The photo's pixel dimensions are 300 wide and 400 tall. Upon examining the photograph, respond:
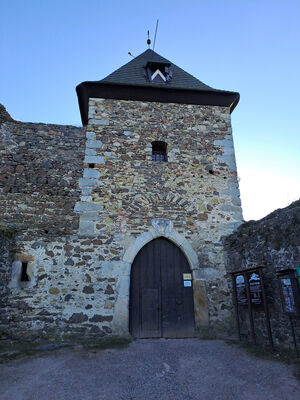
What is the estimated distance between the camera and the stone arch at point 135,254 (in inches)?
209

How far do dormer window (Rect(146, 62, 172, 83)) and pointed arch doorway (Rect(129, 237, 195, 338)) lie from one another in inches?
174

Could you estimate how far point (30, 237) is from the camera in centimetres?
564

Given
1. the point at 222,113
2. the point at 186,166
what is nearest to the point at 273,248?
the point at 186,166

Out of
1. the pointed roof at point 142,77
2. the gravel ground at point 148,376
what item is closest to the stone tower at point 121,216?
the pointed roof at point 142,77

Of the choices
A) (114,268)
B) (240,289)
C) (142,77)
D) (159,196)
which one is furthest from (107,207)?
(142,77)

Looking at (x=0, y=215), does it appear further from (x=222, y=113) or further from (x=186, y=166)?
(x=222, y=113)

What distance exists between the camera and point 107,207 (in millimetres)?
6094

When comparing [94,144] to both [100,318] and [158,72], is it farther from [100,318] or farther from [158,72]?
[100,318]

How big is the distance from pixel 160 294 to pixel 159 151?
3337 millimetres

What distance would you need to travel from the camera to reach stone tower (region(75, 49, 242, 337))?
5.62 metres

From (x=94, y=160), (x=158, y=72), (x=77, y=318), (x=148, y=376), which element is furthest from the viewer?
(x=158, y=72)

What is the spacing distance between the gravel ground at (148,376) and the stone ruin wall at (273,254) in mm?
601

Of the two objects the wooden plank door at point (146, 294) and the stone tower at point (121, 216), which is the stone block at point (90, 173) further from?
the wooden plank door at point (146, 294)

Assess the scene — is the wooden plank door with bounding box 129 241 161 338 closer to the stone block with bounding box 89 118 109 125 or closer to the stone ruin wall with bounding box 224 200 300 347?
the stone ruin wall with bounding box 224 200 300 347
